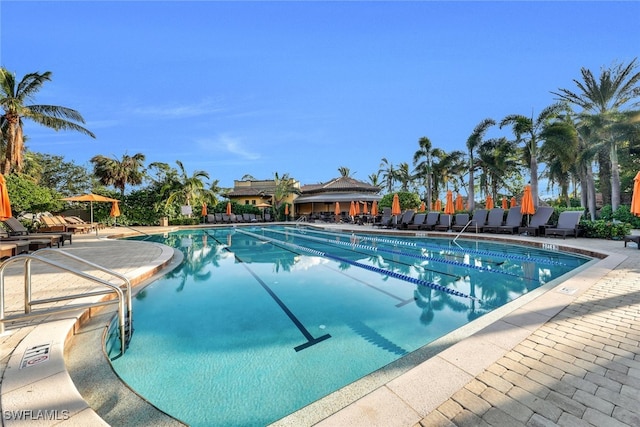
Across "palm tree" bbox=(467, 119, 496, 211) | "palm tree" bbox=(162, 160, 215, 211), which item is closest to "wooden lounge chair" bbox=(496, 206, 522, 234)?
"palm tree" bbox=(467, 119, 496, 211)

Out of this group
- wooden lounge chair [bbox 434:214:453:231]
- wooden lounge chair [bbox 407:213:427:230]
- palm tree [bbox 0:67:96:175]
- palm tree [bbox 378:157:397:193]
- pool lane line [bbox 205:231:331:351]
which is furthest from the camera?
palm tree [bbox 378:157:397:193]

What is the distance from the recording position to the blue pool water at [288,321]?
8.32ft

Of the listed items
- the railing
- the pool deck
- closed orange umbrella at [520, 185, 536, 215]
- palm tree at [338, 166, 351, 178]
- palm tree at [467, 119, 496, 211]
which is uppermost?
palm tree at [338, 166, 351, 178]

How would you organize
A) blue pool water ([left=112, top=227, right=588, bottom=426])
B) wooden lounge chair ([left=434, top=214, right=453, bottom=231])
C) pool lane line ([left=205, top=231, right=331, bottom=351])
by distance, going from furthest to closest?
wooden lounge chair ([left=434, top=214, right=453, bottom=231]), pool lane line ([left=205, top=231, right=331, bottom=351]), blue pool water ([left=112, top=227, right=588, bottom=426])

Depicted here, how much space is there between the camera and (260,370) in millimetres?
2861

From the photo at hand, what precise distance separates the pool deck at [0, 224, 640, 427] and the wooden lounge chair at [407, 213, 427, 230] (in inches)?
491

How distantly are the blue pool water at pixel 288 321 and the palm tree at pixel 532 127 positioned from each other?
10966mm

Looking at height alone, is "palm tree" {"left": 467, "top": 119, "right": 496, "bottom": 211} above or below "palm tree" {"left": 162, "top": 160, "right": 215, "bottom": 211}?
above

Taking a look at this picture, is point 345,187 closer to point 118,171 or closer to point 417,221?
point 417,221

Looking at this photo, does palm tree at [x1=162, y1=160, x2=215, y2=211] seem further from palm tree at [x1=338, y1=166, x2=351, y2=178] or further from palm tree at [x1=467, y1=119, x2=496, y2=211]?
palm tree at [x1=338, y1=166, x2=351, y2=178]

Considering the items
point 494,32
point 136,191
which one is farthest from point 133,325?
point 136,191

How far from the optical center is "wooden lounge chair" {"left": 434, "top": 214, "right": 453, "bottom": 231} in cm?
1439

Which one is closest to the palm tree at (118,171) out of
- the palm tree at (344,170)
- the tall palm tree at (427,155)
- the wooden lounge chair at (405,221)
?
the wooden lounge chair at (405,221)

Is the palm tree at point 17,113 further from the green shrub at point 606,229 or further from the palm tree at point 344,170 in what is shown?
the palm tree at point 344,170
